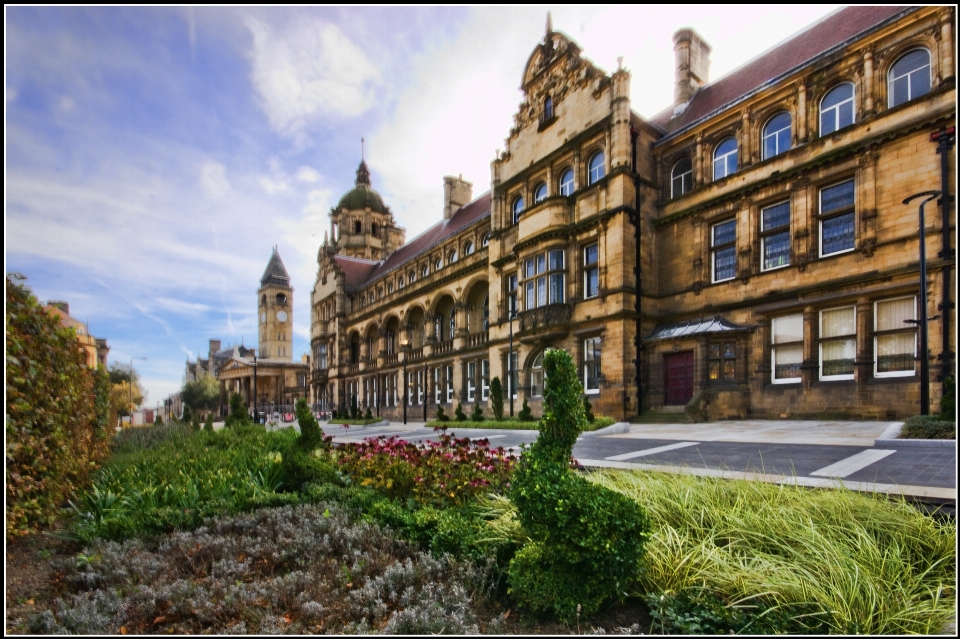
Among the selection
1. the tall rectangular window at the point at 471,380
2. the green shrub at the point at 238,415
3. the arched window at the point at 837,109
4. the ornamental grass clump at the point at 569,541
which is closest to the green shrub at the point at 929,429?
the ornamental grass clump at the point at 569,541

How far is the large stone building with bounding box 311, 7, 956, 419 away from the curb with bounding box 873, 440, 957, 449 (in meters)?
6.93

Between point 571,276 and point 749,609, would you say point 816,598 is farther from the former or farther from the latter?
point 571,276

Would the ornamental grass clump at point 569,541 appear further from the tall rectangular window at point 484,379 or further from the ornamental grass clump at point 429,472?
the tall rectangular window at point 484,379

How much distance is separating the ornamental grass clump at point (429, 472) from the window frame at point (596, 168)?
18299 millimetres

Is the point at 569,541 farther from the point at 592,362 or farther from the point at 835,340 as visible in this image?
the point at 592,362

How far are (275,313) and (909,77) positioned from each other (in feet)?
371

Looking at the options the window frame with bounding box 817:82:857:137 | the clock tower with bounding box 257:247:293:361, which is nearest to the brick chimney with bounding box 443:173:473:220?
the window frame with bounding box 817:82:857:137

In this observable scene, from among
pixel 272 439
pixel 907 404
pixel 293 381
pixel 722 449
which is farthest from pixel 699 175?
pixel 293 381

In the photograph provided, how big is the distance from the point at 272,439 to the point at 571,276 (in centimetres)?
1643

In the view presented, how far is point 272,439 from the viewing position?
11.1 m

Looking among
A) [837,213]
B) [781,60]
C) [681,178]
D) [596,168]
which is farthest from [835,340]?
[781,60]

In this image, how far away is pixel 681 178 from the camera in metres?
22.4

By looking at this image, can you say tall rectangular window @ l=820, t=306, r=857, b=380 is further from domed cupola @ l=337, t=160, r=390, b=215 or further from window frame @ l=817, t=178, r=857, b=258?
domed cupola @ l=337, t=160, r=390, b=215

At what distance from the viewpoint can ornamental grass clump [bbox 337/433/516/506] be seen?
587 centimetres
